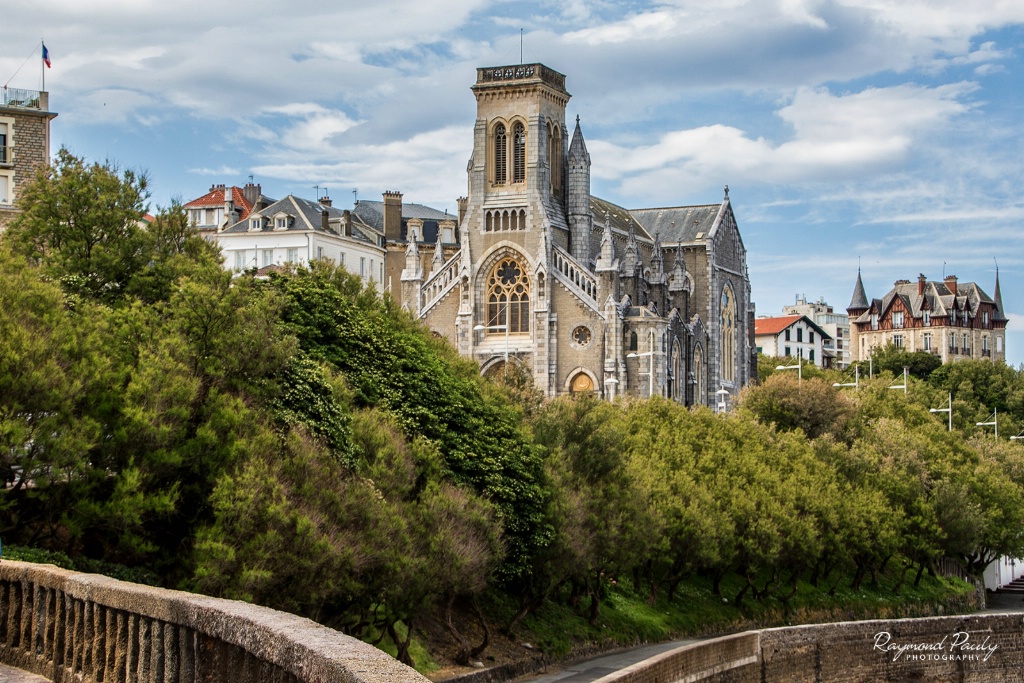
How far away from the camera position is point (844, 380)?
132500mm

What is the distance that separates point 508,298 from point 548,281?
11.5 feet

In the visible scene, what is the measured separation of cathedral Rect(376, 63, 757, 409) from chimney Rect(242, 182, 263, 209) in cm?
2114

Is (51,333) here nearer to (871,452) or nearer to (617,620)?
(617,620)

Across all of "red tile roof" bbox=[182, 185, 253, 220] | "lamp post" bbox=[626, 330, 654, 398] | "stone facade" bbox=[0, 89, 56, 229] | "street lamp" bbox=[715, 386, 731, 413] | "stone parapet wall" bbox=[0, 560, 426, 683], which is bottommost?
"stone parapet wall" bbox=[0, 560, 426, 683]

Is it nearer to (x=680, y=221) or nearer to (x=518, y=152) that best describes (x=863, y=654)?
(x=518, y=152)

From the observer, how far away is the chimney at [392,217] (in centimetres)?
11962

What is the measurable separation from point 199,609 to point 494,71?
293 feet

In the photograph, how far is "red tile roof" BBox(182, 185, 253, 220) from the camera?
11594 cm

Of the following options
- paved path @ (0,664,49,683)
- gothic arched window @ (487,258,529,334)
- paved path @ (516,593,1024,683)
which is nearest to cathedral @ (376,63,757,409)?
gothic arched window @ (487,258,529,334)

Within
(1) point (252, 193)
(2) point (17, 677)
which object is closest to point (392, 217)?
(1) point (252, 193)

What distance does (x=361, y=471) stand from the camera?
37625 millimetres

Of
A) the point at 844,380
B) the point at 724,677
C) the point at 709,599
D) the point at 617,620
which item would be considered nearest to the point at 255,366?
the point at 724,677

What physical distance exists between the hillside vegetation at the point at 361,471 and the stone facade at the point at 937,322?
4634 inches

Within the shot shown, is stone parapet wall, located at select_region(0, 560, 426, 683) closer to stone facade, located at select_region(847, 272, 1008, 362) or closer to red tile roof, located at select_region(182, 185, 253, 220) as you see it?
red tile roof, located at select_region(182, 185, 253, 220)
